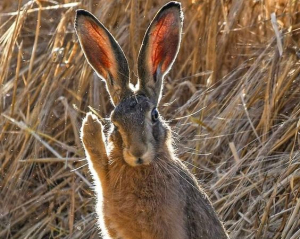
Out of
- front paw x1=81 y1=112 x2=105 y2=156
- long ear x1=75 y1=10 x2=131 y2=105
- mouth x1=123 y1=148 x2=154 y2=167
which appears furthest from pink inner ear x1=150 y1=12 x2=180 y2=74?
mouth x1=123 y1=148 x2=154 y2=167

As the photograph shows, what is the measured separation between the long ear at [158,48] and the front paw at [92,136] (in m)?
0.32

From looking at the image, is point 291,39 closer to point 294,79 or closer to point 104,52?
point 294,79

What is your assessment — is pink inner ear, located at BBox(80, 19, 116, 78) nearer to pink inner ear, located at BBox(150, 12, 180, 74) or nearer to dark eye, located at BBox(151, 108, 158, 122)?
pink inner ear, located at BBox(150, 12, 180, 74)

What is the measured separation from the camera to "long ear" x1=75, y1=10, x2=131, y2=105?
5449 millimetres

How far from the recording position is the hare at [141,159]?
5.16 m

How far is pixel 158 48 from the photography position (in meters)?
5.51

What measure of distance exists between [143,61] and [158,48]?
16cm

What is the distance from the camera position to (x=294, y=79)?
6398 mm

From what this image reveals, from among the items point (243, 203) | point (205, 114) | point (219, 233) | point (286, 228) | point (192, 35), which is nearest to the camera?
point (219, 233)

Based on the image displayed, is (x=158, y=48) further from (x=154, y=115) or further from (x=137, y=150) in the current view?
(x=137, y=150)

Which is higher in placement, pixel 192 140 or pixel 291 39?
pixel 291 39

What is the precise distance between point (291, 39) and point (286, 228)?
1.41m

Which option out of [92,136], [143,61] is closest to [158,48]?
[143,61]

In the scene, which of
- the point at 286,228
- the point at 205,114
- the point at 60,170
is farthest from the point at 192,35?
the point at 286,228
